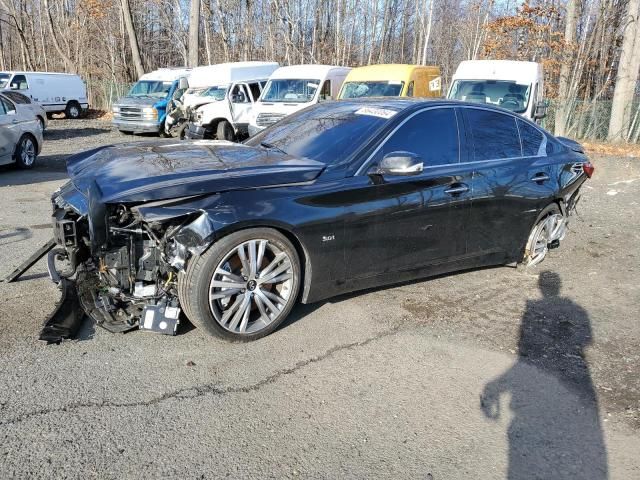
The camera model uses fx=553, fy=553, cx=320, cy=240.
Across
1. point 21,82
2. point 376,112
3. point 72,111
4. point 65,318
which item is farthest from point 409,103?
point 72,111

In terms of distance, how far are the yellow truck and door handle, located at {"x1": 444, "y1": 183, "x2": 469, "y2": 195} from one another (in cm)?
891

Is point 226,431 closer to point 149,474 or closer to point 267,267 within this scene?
point 149,474

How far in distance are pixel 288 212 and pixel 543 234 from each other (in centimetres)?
325

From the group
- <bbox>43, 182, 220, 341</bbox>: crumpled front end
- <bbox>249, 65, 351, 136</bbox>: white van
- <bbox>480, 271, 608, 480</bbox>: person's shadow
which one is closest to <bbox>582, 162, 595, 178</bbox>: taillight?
<bbox>480, 271, 608, 480</bbox>: person's shadow

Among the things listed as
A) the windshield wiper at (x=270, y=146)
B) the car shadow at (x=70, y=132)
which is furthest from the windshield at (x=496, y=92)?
the car shadow at (x=70, y=132)

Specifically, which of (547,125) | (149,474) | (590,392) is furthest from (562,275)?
(547,125)

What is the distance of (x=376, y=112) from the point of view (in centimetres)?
475

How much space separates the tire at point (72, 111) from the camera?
2653cm

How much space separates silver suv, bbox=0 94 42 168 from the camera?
10.8 m

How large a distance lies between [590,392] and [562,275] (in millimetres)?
2475

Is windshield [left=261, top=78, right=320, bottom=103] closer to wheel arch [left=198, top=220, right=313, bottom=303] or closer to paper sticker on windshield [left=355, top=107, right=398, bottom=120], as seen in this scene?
paper sticker on windshield [left=355, top=107, right=398, bottom=120]

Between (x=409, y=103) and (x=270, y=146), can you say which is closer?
(x=409, y=103)

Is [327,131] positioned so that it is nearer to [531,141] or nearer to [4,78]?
[531,141]

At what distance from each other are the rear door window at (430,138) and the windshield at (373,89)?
28.8 ft
